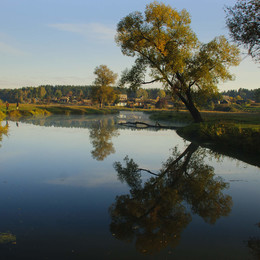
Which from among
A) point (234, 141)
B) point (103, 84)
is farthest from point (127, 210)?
point (103, 84)

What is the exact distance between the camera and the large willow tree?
32.2 meters

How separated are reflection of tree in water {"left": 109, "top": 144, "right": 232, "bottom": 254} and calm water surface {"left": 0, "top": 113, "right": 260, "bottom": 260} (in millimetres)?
26

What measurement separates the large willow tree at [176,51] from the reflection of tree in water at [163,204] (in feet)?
72.6

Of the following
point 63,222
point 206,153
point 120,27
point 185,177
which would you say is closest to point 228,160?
point 206,153

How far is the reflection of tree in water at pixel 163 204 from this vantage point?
19.7ft

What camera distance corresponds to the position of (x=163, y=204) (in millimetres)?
7891

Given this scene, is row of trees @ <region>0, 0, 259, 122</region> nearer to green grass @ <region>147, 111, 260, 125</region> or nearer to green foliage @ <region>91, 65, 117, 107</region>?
green grass @ <region>147, 111, 260, 125</region>

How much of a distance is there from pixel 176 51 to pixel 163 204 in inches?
1082

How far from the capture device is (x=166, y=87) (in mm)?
34375

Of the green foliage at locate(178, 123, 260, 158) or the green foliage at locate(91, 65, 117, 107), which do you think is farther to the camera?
the green foliage at locate(91, 65, 117, 107)

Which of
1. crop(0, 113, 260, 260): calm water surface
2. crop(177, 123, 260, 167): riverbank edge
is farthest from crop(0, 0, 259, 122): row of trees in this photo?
crop(0, 113, 260, 260): calm water surface

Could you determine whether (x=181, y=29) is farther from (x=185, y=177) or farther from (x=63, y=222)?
(x=63, y=222)

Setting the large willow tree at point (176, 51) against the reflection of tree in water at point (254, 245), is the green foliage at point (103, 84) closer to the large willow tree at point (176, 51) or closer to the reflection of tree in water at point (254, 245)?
the large willow tree at point (176, 51)

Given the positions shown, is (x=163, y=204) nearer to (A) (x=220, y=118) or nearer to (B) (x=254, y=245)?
(B) (x=254, y=245)
